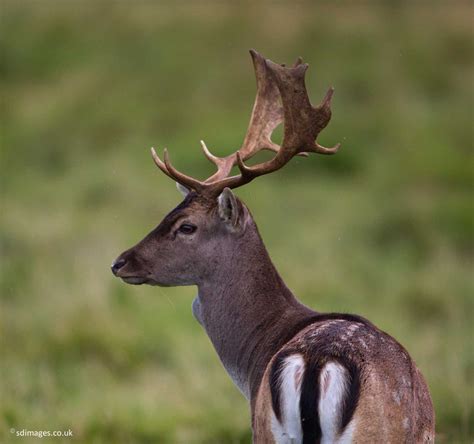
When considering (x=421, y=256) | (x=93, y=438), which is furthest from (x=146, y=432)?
(x=421, y=256)

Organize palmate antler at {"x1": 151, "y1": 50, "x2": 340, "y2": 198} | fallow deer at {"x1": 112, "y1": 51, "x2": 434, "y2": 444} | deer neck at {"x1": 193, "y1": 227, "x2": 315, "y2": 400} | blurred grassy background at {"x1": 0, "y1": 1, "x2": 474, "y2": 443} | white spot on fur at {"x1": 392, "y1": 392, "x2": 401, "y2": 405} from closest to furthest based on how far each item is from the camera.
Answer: white spot on fur at {"x1": 392, "y1": 392, "x2": 401, "y2": 405}, fallow deer at {"x1": 112, "y1": 51, "x2": 434, "y2": 444}, deer neck at {"x1": 193, "y1": 227, "x2": 315, "y2": 400}, palmate antler at {"x1": 151, "y1": 50, "x2": 340, "y2": 198}, blurred grassy background at {"x1": 0, "y1": 1, "x2": 474, "y2": 443}

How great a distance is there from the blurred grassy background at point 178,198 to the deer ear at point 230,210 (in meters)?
1.72

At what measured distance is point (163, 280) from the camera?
5332 mm

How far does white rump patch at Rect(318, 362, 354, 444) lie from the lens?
3965 mm

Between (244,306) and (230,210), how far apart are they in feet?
1.35

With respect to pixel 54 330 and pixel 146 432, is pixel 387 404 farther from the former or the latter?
pixel 54 330

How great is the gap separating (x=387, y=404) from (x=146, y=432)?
3018mm

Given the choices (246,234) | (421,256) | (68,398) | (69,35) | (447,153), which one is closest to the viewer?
(246,234)

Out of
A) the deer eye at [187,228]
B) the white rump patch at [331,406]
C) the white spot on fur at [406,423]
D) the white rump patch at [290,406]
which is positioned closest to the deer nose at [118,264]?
the deer eye at [187,228]

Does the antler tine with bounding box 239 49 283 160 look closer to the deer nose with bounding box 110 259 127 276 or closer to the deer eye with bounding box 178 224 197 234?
the deer eye with bounding box 178 224 197 234

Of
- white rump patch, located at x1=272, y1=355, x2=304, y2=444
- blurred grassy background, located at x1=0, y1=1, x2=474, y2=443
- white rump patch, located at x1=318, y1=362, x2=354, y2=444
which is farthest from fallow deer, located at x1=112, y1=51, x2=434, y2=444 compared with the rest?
blurred grassy background, located at x1=0, y1=1, x2=474, y2=443

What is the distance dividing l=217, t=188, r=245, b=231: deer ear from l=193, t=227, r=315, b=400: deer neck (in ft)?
0.23

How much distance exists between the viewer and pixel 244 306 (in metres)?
5.20

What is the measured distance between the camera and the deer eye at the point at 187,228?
5254 millimetres
